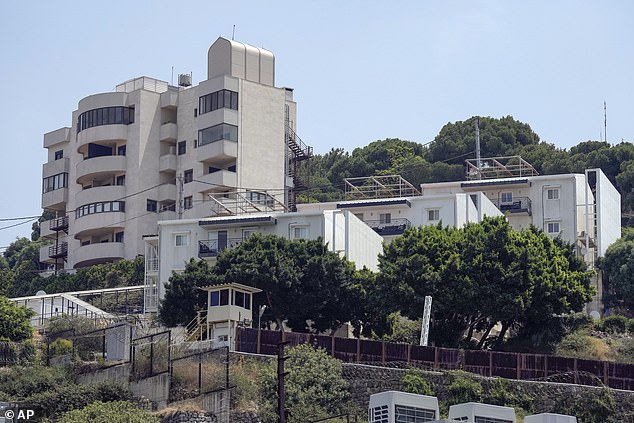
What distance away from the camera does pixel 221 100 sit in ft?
376

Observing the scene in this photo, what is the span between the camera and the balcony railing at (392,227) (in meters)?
101

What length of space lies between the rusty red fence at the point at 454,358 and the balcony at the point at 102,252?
49.5 metres

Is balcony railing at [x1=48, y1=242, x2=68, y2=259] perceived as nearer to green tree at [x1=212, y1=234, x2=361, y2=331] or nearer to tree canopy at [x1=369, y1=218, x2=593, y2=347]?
green tree at [x1=212, y1=234, x2=361, y2=331]

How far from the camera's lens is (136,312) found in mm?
95250

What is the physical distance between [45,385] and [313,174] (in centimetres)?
9217

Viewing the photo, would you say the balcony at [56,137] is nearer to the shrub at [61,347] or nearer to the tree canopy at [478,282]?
the tree canopy at [478,282]

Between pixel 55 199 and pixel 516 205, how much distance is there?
139ft

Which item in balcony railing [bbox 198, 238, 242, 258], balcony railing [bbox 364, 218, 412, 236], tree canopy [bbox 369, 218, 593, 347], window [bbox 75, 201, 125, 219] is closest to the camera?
tree canopy [bbox 369, 218, 593, 347]

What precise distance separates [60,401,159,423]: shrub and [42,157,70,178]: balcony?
6893 centimetres

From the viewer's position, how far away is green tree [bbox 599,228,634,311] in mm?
99625

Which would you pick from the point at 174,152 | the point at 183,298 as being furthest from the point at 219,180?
the point at 183,298

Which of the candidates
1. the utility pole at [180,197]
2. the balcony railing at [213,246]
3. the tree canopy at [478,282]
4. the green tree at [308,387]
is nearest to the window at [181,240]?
the balcony railing at [213,246]
